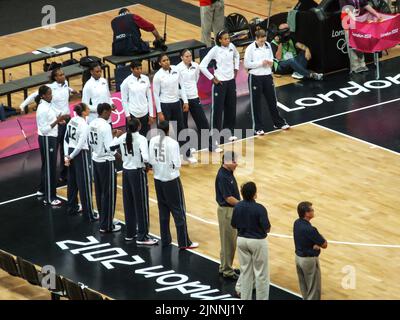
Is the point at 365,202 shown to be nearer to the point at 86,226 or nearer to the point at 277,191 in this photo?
the point at 277,191

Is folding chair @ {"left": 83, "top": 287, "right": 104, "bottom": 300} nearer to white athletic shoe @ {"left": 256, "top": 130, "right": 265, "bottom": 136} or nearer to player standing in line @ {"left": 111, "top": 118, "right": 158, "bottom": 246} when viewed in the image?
player standing in line @ {"left": 111, "top": 118, "right": 158, "bottom": 246}

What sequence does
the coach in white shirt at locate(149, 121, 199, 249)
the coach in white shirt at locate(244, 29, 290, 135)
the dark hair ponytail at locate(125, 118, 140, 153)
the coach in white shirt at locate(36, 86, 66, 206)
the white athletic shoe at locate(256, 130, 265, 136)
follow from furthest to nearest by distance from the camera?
the white athletic shoe at locate(256, 130, 265, 136)
the coach in white shirt at locate(244, 29, 290, 135)
the coach in white shirt at locate(36, 86, 66, 206)
the dark hair ponytail at locate(125, 118, 140, 153)
the coach in white shirt at locate(149, 121, 199, 249)

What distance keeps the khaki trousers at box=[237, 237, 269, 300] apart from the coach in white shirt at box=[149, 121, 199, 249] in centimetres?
198

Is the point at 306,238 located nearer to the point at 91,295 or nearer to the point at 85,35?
the point at 91,295

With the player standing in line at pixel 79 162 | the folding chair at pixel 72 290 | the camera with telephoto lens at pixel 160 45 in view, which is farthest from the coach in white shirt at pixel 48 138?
the camera with telephoto lens at pixel 160 45

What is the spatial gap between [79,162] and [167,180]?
1939mm

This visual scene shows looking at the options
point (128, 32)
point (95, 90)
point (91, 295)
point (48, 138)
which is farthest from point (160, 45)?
point (91, 295)

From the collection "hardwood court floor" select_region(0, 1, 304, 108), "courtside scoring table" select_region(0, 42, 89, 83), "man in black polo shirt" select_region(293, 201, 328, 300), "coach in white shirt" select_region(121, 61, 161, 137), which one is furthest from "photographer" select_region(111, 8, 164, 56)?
"man in black polo shirt" select_region(293, 201, 328, 300)

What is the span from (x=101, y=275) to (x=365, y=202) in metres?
4.47

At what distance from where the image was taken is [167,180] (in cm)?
1808

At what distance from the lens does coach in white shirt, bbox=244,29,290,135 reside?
22156 millimetres

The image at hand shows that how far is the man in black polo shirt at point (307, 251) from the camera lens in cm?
1603

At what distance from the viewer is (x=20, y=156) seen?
2222 centimetres

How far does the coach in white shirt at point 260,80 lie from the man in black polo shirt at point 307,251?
6.47m
